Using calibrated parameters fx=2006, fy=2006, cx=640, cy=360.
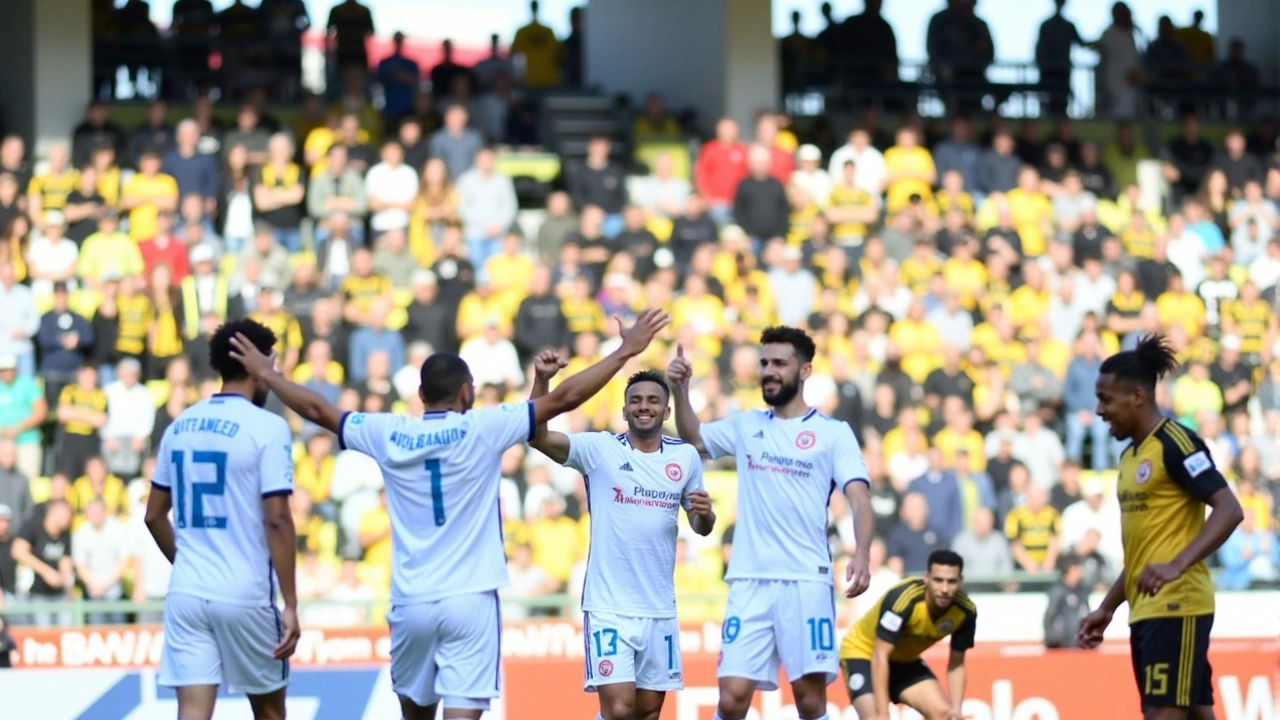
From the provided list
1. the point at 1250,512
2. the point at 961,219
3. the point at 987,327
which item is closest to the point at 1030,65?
the point at 961,219

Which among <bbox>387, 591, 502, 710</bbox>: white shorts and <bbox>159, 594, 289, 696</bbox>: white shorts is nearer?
<bbox>387, 591, 502, 710</bbox>: white shorts

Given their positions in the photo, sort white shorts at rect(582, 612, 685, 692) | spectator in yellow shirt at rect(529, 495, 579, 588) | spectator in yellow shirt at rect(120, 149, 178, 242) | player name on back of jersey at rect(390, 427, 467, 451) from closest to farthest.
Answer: player name on back of jersey at rect(390, 427, 467, 451) < white shorts at rect(582, 612, 685, 692) < spectator in yellow shirt at rect(529, 495, 579, 588) < spectator in yellow shirt at rect(120, 149, 178, 242)

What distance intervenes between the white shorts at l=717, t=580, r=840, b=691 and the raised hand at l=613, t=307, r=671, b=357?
6.54ft

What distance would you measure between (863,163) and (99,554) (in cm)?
1007

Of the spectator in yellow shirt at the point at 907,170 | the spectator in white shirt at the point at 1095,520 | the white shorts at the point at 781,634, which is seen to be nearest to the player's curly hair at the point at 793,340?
the white shorts at the point at 781,634

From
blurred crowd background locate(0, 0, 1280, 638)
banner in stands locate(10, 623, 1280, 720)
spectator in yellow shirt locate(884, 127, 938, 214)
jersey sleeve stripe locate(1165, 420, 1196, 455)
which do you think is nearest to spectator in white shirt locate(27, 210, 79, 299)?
blurred crowd background locate(0, 0, 1280, 638)

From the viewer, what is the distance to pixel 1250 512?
19797 mm

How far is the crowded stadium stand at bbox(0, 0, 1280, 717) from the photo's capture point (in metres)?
17.7

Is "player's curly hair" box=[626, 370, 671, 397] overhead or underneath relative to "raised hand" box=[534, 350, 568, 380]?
underneath

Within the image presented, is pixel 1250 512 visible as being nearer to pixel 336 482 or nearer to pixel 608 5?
pixel 336 482

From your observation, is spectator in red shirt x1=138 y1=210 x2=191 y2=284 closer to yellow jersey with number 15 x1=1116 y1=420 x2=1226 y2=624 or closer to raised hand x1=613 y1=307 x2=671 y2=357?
raised hand x1=613 y1=307 x2=671 y2=357

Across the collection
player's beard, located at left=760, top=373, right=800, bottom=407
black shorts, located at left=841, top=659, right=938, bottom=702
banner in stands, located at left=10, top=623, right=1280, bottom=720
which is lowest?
banner in stands, located at left=10, top=623, right=1280, bottom=720

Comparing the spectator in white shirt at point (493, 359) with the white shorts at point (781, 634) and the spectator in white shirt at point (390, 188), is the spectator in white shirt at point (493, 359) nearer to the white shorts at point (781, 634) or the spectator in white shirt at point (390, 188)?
the spectator in white shirt at point (390, 188)

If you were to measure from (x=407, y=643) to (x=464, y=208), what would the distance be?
41.2ft
